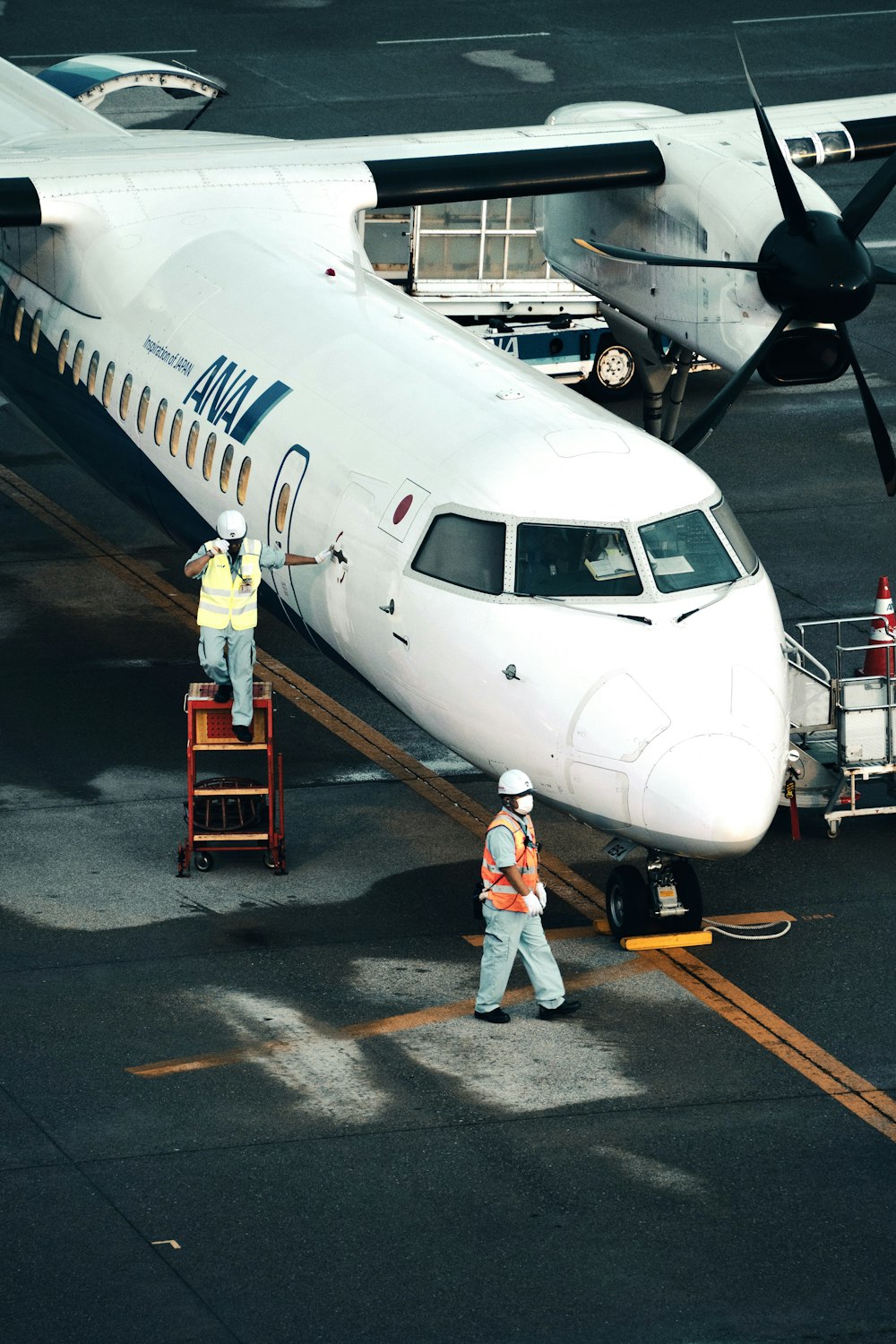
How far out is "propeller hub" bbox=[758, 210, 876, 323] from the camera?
1945 cm

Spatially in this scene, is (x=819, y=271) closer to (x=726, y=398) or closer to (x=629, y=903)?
(x=726, y=398)

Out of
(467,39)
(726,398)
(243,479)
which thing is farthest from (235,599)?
(467,39)

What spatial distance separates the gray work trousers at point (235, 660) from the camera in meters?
16.9

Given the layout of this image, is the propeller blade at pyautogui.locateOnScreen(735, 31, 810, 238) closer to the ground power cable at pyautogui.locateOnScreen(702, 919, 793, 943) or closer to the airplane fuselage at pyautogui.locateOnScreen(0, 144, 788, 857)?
the airplane fuselage at pyautogui.locateOnScreen(0, 144, 788, 857)

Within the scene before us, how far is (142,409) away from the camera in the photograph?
19.5 metres

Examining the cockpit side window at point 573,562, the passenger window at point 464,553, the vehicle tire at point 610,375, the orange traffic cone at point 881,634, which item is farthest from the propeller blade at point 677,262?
the vehicle tire at point 610,375

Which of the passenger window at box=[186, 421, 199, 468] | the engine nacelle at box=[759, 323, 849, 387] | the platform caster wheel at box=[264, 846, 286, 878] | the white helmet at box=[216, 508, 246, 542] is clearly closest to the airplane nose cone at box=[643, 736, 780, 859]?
the platform caster wheel at box=[264, 846, 286, 878]

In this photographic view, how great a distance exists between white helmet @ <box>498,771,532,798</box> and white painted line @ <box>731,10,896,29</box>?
3904 cm

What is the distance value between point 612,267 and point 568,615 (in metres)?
8.97

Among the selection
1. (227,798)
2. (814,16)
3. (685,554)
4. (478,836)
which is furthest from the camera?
(814,16)

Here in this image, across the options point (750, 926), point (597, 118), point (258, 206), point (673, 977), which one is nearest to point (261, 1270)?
point (673, 977)

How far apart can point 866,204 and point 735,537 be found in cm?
584

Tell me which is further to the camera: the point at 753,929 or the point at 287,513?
the point at 287,513

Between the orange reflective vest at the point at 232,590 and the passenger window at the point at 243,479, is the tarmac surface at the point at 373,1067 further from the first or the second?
the passenger window at the point at 243,479
